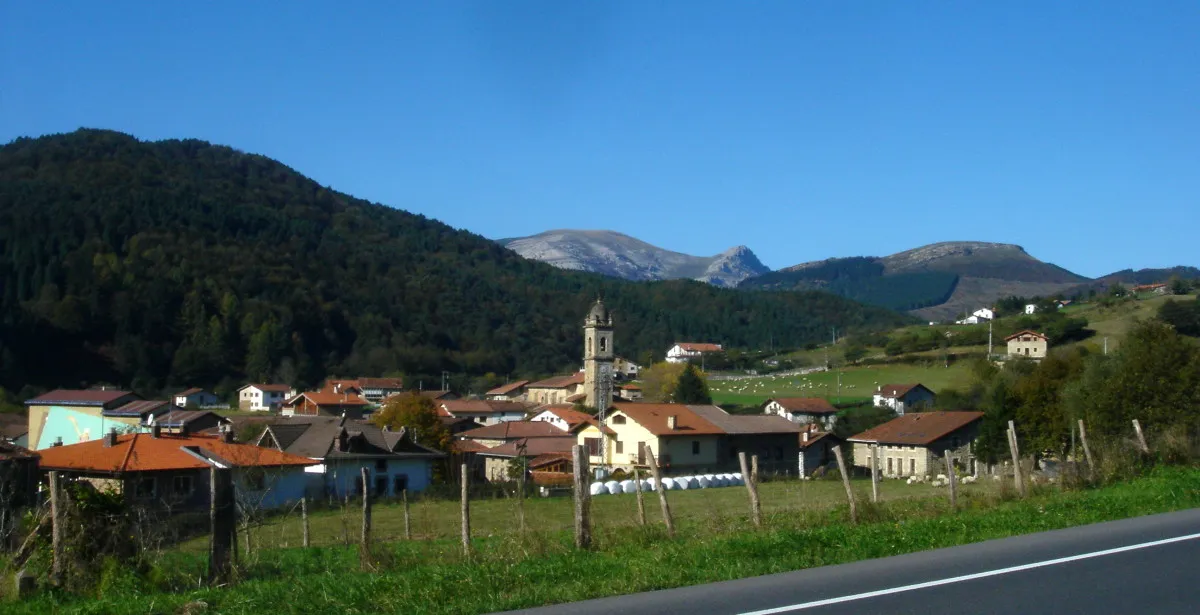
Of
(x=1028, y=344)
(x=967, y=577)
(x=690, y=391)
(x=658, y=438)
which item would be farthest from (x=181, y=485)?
(x=1028, y=344)

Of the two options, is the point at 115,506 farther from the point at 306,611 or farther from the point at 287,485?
the point at 287,485

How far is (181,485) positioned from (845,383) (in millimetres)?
71868

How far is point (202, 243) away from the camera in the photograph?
455 feet

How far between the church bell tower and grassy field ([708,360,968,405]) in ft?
31.9

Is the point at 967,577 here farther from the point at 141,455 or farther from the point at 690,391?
the point at 690,391

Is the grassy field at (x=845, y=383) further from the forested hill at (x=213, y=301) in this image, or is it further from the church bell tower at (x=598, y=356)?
the forested hill at (x=213, y=301)

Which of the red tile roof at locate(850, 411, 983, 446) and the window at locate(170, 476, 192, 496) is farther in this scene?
the red tile roof at locate(850, 411, 983, 446)

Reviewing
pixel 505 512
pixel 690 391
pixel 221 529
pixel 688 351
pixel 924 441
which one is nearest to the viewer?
pixel 221 529

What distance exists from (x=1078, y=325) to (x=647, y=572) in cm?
9283

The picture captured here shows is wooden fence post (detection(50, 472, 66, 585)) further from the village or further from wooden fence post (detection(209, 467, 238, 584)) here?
the village

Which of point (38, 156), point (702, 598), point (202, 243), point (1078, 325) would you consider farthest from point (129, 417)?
point (38, 156)

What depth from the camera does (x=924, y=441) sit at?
163ft

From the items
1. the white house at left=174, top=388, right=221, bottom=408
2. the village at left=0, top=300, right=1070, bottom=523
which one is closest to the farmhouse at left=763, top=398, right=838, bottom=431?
the village at left=0, top=300, right=1070, bottom=523

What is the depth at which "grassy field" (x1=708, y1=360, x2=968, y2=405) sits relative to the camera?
8562 centimetres
